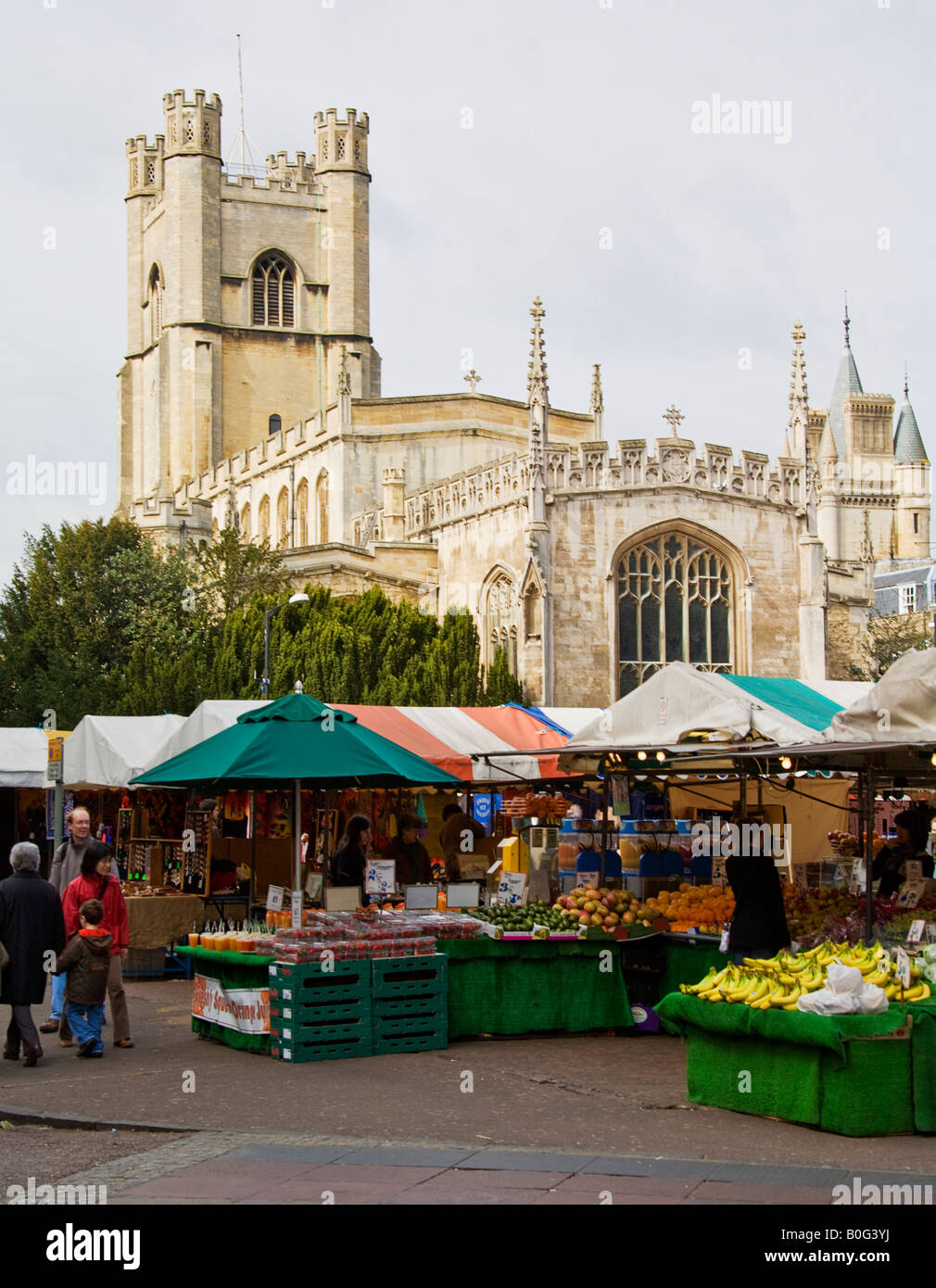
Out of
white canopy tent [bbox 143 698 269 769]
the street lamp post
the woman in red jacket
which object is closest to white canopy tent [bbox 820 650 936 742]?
the woman in red jacket

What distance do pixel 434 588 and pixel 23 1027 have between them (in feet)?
109

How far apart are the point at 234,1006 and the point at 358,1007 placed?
0.95m

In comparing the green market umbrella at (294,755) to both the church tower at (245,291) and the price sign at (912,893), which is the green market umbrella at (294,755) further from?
the church tower at (245,291)

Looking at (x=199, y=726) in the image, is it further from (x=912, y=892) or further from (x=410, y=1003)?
(x=912, y=892)

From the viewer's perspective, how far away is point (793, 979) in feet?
30.6

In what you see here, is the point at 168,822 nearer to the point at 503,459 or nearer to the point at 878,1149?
the point at 878,1149

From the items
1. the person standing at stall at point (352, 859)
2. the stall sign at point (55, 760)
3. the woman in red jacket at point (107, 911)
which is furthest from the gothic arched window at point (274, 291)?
the woman in red jacket at point (107, 911)

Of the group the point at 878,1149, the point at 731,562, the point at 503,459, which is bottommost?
the point at 878,1149

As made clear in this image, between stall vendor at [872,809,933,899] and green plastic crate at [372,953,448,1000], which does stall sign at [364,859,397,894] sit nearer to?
green plastic crate at [372,953,448,1000]

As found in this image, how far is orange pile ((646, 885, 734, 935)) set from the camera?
12.7m

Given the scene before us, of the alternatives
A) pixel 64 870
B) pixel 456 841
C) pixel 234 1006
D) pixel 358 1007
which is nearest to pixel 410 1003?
pixel 358 1007

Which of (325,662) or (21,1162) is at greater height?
(325,662)

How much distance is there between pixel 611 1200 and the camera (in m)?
6.84
